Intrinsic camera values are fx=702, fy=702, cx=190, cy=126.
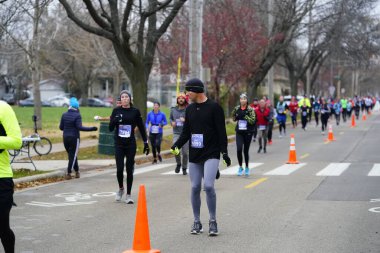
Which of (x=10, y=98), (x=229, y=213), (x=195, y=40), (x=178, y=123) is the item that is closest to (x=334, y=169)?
(x=178, y=123)

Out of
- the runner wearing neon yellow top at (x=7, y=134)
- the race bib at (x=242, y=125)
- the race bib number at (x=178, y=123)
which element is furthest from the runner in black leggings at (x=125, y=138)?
the runner wearing neon yellow top at (x=7, y=134)

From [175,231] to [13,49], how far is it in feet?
81.3

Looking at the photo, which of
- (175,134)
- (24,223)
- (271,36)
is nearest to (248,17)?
(271,36)

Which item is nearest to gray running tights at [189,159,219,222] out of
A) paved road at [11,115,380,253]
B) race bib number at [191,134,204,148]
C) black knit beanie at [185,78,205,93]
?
race bib number at [191,134,204,148]

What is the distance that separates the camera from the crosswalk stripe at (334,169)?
16516 millimetres

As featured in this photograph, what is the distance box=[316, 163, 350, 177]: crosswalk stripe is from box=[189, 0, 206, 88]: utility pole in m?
9.04

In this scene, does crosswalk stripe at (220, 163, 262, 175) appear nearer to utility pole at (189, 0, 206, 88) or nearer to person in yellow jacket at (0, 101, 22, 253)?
utility pole at (189, 0, 206, 88)

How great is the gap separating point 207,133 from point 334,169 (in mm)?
9698

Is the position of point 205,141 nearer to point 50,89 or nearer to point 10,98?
point 10,98

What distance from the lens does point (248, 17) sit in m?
39.0

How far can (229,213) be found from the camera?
10641mm

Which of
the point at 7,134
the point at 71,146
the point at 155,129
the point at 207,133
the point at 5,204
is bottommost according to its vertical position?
the point at 71,146

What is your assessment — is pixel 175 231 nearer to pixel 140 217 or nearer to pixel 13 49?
pixel 140 217

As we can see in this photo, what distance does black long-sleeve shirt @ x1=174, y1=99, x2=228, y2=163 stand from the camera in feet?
28.9
